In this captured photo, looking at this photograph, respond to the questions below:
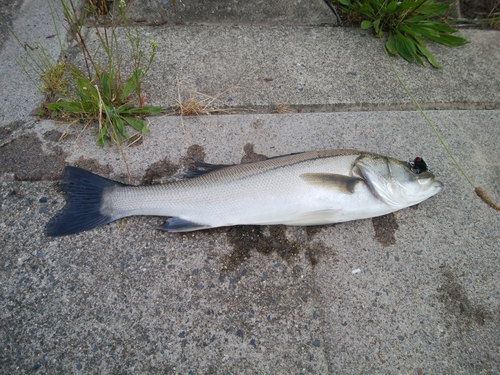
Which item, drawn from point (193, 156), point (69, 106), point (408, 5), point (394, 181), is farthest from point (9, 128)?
point (408, 5)

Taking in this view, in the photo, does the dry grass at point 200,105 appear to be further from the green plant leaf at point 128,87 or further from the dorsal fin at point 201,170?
the dorsal fin at point 201,170

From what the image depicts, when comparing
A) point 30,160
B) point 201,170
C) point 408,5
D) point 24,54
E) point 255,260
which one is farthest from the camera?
point 408,5

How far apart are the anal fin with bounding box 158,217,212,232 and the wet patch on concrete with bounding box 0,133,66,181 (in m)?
1.10

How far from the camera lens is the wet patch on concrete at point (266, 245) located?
260 centimetres

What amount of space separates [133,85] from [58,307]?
1986 millimetres

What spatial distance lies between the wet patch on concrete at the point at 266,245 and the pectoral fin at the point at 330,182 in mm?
435

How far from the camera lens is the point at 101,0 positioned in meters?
3.66

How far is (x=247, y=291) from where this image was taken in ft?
8.11

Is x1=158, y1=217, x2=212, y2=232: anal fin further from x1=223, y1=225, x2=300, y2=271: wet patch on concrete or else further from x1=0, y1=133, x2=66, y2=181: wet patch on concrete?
x1=0, y1=133, x2=66, y2=181: wet patch on concrete

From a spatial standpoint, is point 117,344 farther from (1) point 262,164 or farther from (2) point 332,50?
(2) point 332,50

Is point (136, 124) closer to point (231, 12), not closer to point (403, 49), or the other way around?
point (231, 12)

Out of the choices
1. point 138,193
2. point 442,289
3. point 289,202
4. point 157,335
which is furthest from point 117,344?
point 442,289

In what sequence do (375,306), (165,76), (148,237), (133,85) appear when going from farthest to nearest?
1. (165,76)
2. (133,85)
3. (148,237)
4. (375,306)

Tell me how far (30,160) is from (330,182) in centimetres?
255
